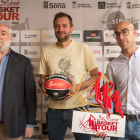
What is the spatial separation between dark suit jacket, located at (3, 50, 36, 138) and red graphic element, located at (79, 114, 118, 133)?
619mm

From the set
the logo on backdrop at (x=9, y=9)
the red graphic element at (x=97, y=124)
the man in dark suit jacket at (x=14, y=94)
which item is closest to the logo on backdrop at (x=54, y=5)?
the logo on backdrop at (x=9, y=9)

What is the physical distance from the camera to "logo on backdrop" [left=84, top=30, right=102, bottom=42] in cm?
233

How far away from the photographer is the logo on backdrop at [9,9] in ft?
7.64

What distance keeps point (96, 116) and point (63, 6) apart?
1734 mm

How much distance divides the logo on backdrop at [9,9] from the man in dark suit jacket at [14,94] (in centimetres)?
81

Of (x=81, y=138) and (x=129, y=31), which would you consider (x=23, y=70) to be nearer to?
(x=81, y=138)

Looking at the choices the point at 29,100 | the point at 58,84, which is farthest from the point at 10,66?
the point at 58,84

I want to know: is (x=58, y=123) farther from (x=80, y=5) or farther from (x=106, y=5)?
(x=106, y=5)

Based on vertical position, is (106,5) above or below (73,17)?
above

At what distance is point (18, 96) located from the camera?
1.54 m

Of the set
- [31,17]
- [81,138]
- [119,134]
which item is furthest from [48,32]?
[119,134]

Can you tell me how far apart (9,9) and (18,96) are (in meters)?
1.46

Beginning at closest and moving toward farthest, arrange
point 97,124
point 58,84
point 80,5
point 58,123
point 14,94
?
point 97,124
point 58,84
point 14,94
point 58,123
point 80,5

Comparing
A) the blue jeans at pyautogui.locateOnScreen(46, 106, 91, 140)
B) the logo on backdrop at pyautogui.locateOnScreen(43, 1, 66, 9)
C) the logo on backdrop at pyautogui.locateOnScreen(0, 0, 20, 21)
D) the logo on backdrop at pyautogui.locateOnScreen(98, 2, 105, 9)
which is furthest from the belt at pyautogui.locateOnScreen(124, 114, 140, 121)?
the logo on backdrop at pyautogui.locateOnScreen(0, 0, 20, 21)
